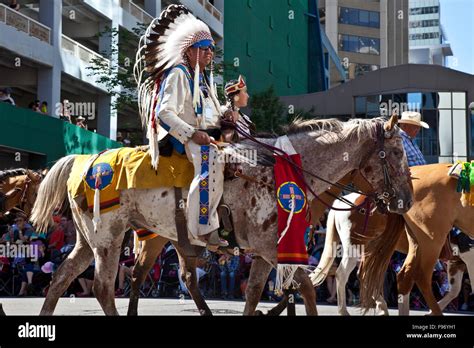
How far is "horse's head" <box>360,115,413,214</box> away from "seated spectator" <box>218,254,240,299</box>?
7587 mm

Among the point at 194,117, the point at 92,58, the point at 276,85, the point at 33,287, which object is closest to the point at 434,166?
the point at 194,117

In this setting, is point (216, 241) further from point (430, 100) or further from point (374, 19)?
point (374, 19)

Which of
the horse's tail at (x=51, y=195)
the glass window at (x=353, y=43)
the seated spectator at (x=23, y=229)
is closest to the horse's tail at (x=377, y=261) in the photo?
the horse's tail at (x=51, y=195)

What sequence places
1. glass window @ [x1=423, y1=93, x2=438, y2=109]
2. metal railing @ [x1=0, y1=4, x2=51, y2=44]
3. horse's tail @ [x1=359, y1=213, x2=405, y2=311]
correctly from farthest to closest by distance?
glass window @ [x1=423, y1=93, x2=438, y2=109]
metal railing @ [x1=0, y1=4, x2=51, y2=44]
horse's tail @ [x1=359, y1=213, x2=405, y2=311]

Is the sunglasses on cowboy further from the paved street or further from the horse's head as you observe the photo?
the paved street

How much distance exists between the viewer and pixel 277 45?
5141cm

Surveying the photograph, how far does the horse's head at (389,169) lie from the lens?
23.7 feet

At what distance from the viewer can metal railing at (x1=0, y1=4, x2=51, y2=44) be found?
76.8 ft

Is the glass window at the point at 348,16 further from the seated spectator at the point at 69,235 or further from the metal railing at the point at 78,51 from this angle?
the seated spectator at the point at 69,235

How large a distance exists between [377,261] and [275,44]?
43.4 meters

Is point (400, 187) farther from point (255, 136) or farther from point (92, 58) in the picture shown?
point (92, 58)

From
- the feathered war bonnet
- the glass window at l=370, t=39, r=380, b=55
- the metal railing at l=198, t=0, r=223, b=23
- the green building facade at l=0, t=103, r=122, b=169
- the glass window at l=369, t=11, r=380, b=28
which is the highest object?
the glass window at l=369, t=11, r=380, b=28

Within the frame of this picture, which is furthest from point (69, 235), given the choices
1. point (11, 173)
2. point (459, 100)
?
point (459, 100)

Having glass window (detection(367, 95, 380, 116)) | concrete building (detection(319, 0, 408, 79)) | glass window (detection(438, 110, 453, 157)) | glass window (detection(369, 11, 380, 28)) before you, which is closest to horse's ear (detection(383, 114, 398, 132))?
glass window (detection(367, 95, 380, 116))
